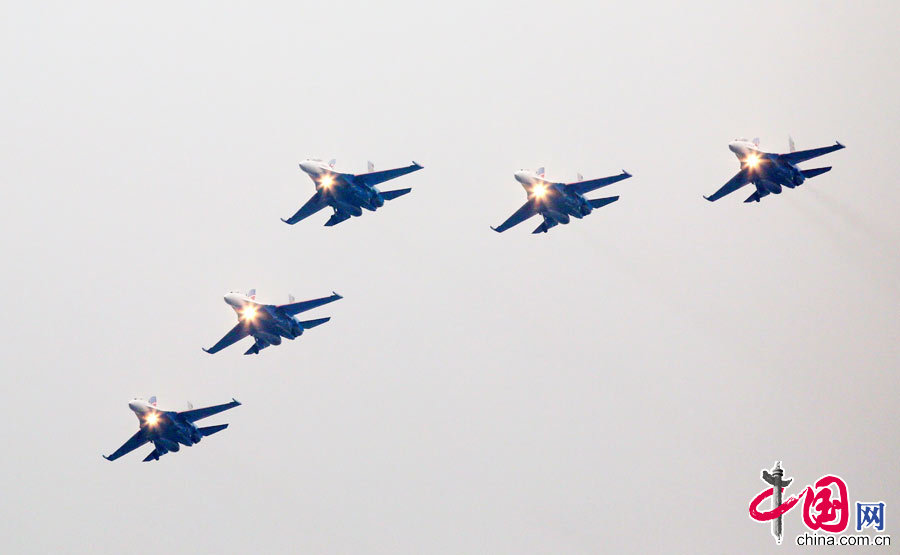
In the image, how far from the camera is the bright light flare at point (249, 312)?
100375 mm

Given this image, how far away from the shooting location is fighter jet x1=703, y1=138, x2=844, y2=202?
9781 centimetres

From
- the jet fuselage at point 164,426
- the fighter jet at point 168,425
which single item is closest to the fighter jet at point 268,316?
the fighter jet at point 168,425

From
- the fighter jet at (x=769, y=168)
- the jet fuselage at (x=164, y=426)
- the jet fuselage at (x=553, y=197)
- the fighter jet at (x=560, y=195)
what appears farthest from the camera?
the jet fuselage at (x=164, y=426)

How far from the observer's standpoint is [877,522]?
4727 inches

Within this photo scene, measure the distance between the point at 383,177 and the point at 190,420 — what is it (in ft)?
98.7

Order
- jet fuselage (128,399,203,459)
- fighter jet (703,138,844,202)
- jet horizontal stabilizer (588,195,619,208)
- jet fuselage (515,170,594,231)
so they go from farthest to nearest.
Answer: jet fuselage (128,399,203,459), jet horizontal stabilizer (588,195,619,208), jet fuselage (515,170,594,231), fighter jet (703,138,844,202)

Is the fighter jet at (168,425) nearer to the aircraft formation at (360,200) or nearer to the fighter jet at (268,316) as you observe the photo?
the aircraft formation at (360,200)

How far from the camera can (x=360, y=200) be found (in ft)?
332

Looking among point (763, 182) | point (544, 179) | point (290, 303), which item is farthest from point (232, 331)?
point (763, 182)

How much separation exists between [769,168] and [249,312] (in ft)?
163

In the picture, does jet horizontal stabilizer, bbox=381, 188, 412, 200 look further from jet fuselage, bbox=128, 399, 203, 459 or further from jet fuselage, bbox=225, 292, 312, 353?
jet fuselage, bbox=128, 399, 203, 459

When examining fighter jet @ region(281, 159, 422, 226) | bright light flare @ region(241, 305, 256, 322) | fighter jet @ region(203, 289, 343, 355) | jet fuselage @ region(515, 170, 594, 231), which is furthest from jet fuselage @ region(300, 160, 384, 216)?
jet fuselage @ region(515, 170, 594, 231)

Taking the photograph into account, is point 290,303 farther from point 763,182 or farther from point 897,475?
point 897,475

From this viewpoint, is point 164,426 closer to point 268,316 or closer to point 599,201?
point 268,316
